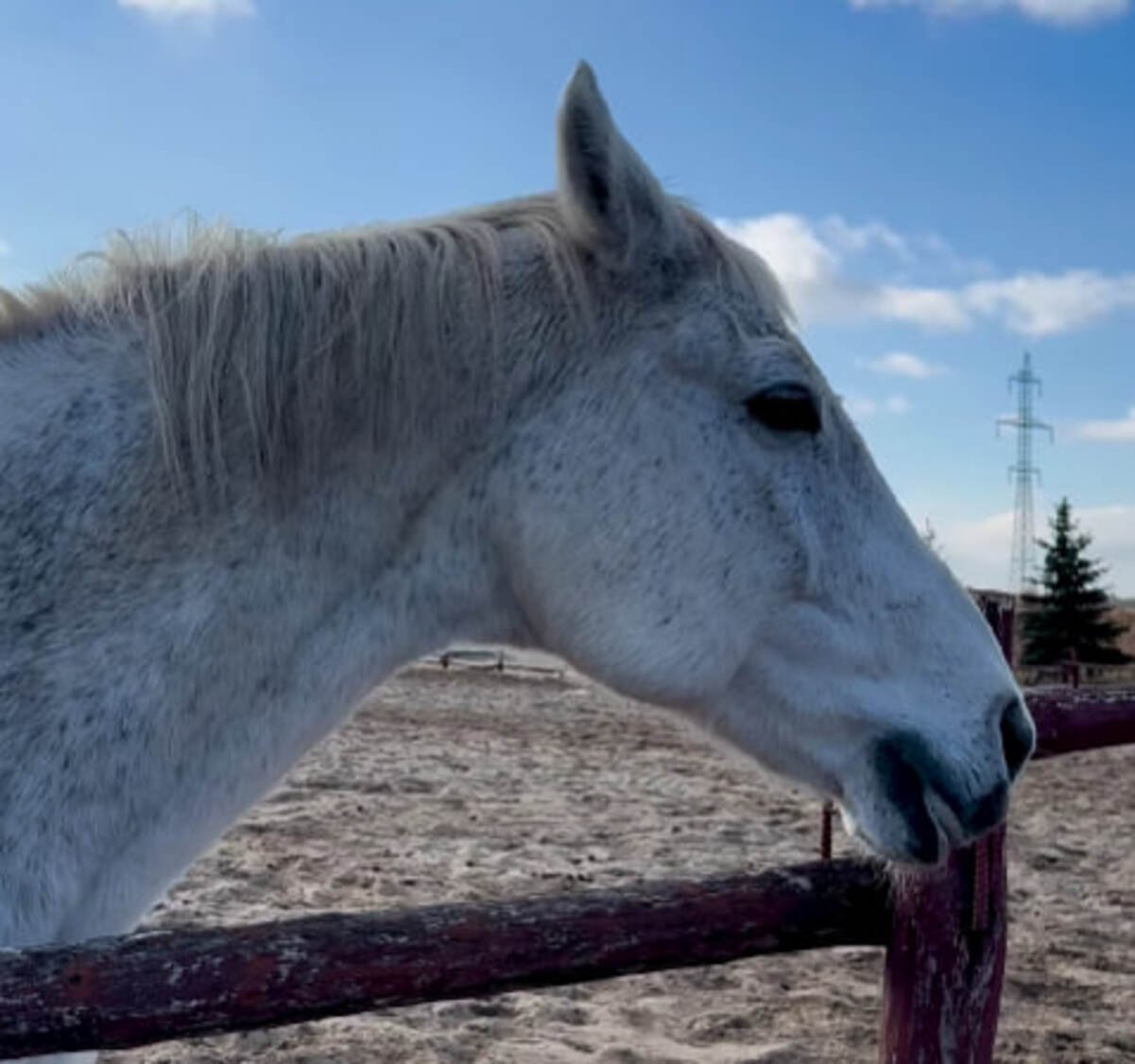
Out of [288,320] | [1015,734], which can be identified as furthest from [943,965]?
[288,320]

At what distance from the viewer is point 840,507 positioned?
249cm

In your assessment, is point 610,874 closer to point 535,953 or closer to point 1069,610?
point 535,953

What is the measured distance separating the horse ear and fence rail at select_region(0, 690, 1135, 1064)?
122 cm

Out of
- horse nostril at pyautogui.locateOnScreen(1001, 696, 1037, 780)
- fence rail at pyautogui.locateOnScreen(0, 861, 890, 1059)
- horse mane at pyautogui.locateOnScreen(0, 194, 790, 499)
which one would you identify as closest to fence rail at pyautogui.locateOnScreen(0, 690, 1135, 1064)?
fence rail at pyautogui.locateOnScreen(0, 861, 890, 1059)

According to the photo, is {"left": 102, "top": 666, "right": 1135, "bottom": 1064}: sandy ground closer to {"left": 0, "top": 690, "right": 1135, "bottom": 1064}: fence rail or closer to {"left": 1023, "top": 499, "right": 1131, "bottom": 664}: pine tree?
{"left": 0, "top": 690, "right": 1135, "bottom": 1064}: fence rail

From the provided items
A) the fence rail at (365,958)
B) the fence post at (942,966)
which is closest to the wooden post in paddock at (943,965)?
the fence post at (942,966)

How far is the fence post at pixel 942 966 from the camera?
2.51 meters

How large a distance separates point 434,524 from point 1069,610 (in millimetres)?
35009

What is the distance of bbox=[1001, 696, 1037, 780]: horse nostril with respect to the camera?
2.41 metres

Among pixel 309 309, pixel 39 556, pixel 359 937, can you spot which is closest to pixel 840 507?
pixel 309 309

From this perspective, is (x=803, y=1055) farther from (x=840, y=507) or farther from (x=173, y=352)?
(x=173, y=352)

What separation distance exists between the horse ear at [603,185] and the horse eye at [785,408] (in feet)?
1.17

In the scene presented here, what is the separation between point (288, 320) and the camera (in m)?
2.26

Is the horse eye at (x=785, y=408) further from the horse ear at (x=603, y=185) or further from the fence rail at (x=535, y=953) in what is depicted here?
the fence rail at (x=535, y=953)
